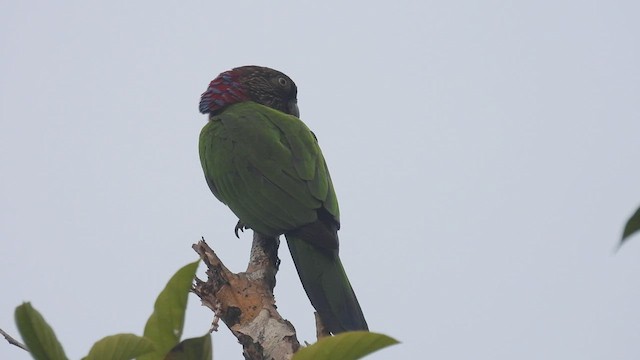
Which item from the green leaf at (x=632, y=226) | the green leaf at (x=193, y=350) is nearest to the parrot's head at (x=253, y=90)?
the green leaf at (x=193, y=350)

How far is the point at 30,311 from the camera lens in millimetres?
1212

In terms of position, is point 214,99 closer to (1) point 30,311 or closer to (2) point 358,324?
(2) point 358,324

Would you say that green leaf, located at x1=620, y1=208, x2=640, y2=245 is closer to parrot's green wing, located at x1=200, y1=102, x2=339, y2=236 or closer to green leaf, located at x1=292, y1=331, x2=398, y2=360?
green leaf, located at x1=292, y1=331, x2=398, y2=360

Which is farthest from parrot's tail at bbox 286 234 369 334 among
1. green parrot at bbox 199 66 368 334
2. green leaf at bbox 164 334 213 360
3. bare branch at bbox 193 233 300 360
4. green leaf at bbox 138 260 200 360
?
green leaf at bbox 164 334 213 360

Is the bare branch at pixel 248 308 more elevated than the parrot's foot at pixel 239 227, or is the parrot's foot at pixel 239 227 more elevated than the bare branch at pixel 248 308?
the parrot's foot at pixel 239 227

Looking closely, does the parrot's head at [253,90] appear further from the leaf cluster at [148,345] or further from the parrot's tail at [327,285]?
the leaf cluster at [148,345]

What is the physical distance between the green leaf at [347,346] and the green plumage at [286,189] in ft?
6.55

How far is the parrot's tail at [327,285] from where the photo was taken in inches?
131

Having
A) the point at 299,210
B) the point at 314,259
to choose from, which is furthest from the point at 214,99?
the point at 314,259

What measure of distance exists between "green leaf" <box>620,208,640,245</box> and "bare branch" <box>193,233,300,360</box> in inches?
65.7

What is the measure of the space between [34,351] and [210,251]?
171cm

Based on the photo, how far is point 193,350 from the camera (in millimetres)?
1307

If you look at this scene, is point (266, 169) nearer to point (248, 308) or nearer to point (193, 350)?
point (248, 308)

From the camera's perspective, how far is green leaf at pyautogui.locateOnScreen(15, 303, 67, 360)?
1215 millimetres
